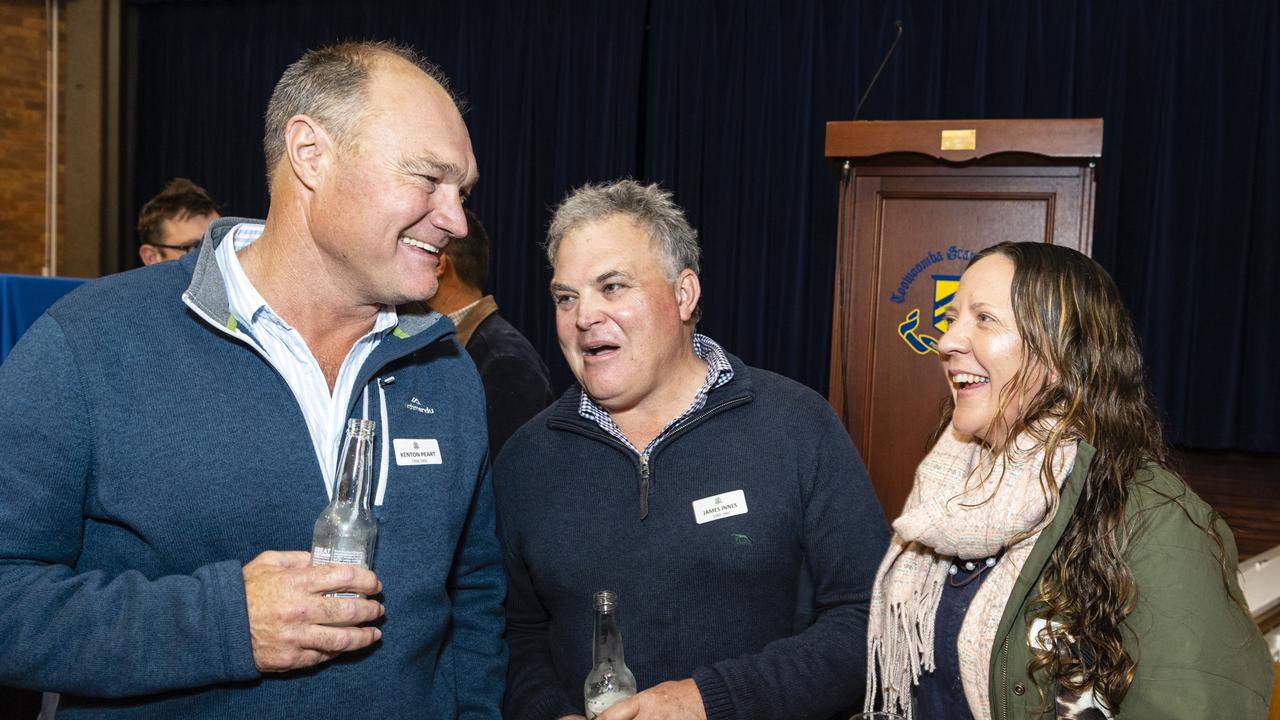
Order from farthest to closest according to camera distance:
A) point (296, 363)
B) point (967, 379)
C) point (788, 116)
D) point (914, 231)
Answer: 1. point (788, 116)
2. point (914, 231)
3. point (967, 379)
4. point (296, 363)

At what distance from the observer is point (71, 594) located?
48.9 inches

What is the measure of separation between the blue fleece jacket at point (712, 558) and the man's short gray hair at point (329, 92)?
2.57 feet

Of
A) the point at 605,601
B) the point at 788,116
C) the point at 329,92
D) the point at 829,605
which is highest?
the point at 788,116

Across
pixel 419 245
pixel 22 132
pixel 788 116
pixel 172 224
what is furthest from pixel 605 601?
pixel 22 132

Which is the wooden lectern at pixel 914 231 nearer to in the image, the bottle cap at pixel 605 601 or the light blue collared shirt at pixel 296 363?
the bottle cap at pixel 605 601

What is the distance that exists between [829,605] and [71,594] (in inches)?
51.7

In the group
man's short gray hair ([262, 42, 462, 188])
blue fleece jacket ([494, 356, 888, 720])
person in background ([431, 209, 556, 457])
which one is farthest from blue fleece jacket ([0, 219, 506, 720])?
person in background ([431, 209, 556, 457])

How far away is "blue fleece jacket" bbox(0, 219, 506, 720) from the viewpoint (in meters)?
1.24

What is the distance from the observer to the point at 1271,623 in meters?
2.33

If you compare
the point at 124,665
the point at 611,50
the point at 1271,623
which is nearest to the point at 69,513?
the point at 124,665

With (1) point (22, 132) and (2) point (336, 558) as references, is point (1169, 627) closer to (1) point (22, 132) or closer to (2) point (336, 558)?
(2) point (336, 558)

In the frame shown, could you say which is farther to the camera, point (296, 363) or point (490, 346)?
point (490, 346)

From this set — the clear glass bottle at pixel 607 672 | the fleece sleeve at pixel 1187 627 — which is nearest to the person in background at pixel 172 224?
the clear glass bottle at pixel 607 672

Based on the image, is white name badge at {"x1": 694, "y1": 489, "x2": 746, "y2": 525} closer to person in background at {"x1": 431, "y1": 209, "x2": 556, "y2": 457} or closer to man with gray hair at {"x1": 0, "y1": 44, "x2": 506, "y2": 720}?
man with gray hair at {"x1": 0, "y1": 44, "x2": 506, "y2": 720}
